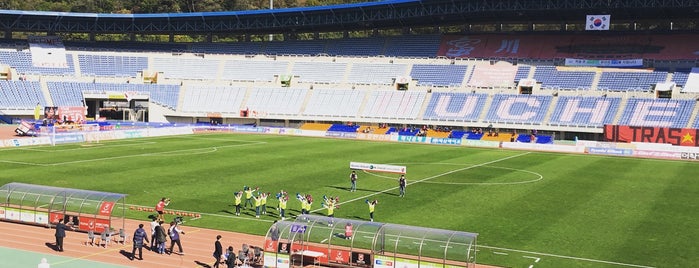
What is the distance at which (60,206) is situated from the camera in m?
29.1

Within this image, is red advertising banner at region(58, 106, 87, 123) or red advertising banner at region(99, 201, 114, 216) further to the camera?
red advertising banner at region(58, 106, 87, 123)

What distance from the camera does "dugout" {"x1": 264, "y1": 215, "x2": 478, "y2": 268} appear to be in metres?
22.4

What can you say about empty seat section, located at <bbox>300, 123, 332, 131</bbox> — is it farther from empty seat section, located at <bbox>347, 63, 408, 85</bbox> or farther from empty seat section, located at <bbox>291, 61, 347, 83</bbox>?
empty seat section, located at <bbox>347, 63, 408, 85</bbox>

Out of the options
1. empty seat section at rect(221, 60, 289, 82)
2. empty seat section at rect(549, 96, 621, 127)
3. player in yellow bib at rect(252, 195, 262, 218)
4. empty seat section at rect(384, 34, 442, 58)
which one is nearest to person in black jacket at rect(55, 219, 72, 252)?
player in yellow bib at rect(252, 195, 262, 218)

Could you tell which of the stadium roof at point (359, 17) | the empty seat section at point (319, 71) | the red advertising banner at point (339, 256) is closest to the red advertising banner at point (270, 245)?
the red advertising banner at point (339, 256)

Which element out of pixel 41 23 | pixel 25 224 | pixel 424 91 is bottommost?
pixel 25 224

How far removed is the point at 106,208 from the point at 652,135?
208 feet

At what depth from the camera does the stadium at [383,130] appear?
93.8ft

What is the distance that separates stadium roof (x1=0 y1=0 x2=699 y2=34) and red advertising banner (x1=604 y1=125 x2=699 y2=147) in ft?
51.4

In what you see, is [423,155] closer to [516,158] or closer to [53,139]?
[516,158]

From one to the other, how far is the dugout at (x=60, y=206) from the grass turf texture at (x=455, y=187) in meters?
4.11

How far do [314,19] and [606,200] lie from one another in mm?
70962

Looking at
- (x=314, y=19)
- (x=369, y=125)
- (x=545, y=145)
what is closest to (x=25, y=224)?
(x=545, y=145)

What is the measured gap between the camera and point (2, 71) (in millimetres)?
94188
